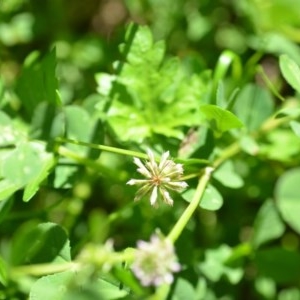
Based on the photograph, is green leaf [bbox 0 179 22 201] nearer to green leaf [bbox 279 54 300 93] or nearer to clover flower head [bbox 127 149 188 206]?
clover flower head [bbox 127 149 188 206]

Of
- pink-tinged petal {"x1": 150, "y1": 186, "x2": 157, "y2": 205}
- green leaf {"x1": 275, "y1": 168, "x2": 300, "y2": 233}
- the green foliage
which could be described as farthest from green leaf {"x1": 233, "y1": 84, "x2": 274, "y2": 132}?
pink-tinged petal {"x1": 150, "y1": 186, "x2": 157, "y2": 205}

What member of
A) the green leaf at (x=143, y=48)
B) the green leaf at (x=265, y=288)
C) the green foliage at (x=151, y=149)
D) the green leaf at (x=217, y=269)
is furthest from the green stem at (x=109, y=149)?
the green leaf at (x=265, y=288)

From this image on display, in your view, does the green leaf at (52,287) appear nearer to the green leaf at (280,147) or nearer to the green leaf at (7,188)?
the green leaf at (7,188)

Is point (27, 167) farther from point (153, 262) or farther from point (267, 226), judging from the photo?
point (267, 226)

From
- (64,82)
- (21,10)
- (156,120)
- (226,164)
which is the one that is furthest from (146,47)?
(21,10)

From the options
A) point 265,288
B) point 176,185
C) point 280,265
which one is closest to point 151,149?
point 176,185
